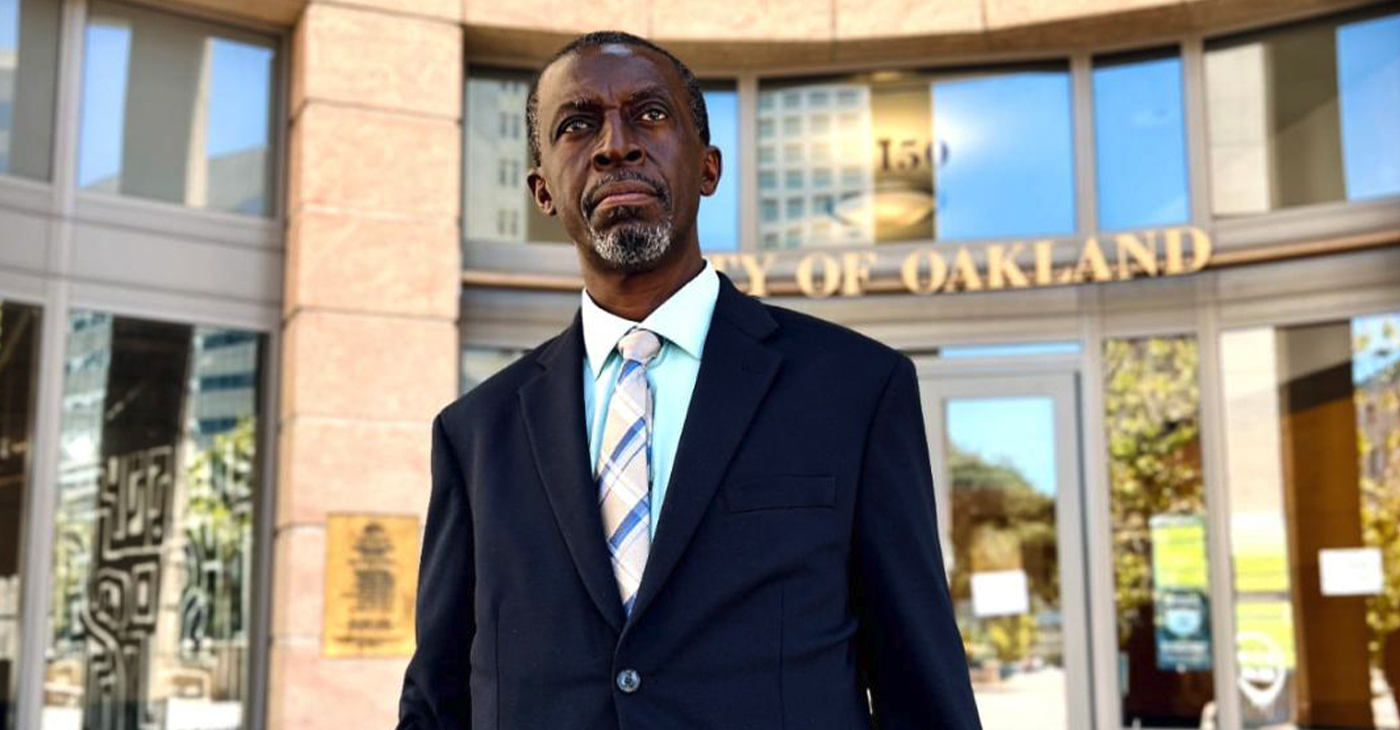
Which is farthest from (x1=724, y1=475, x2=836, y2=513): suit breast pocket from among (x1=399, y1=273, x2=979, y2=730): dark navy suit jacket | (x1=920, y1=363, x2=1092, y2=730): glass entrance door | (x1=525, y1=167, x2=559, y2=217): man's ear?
(x1=920, y1=363, x2=1092, y2=730): glass entrance door

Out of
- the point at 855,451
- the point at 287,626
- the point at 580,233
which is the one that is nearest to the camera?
the point at 855,451

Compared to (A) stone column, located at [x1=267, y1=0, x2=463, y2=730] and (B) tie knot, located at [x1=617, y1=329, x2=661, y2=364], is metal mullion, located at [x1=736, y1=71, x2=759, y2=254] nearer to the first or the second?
(A) stone column, located at [x1=267, y1=0, x2=463, y2=730]

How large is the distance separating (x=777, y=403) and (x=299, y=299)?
6501 mm

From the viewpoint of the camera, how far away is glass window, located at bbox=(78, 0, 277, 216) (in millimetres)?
7969

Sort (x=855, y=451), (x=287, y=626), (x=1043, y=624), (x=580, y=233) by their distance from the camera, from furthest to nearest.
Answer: (x=1043, y=624)
(x=287, y=626)
(x=580, y=233)
(x=855, y=451)

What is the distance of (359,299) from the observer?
8016 mm

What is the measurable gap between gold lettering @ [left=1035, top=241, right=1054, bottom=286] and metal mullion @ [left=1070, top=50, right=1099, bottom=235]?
0.31 m

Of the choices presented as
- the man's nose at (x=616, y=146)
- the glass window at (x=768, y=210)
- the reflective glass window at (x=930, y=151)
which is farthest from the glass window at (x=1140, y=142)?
the man's nose at (x=616, y=146)

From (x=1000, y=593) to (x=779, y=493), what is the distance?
7009 millimetres

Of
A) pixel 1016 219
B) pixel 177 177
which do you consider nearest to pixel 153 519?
pixel 177 177

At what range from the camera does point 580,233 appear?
185cm

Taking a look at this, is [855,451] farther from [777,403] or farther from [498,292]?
[498,292]

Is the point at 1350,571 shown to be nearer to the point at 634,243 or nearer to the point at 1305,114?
the point at 1305,114

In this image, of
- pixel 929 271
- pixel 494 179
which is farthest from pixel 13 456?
pixel 929 271
